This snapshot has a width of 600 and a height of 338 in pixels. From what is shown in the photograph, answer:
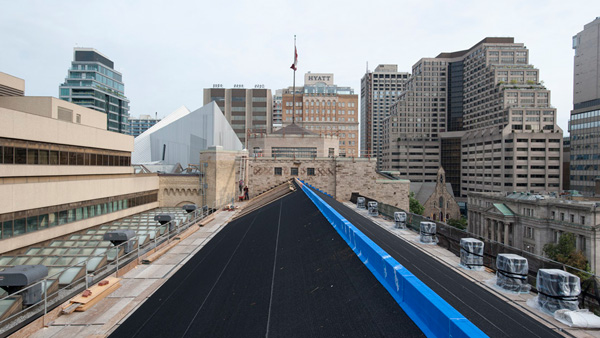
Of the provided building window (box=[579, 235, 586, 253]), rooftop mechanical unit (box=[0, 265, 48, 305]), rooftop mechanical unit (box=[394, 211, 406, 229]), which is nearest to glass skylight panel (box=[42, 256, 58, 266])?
rooftop mechanical unit (box=[0, 265, 48, 305])

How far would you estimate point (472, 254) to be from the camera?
10.3 meters

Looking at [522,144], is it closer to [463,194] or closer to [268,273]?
[463,194]

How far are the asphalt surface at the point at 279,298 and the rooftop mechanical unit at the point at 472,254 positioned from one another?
163 inches

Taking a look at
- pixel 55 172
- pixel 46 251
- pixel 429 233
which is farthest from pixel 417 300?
pixel 55 172

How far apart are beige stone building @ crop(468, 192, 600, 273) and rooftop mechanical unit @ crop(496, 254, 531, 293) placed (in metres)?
44.1

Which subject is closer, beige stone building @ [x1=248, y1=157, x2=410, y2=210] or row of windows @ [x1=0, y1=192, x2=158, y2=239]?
row of windows @ [x1=0, y1=192, x2=158, y2=239]

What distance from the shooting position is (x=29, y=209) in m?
22.3

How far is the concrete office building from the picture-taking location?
2136 cm

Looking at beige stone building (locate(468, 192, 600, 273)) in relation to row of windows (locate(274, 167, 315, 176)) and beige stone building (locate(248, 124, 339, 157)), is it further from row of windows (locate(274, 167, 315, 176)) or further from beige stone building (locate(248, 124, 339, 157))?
row of windows (locate(274, 167, 315, 176))

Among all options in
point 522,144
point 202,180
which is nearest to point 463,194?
point 522,144

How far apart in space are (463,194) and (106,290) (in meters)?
124

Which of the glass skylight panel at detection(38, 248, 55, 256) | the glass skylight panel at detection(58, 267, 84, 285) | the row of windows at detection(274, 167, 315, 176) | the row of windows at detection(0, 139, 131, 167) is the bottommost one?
the glass skylight panel at detection(38, 248, 55, 256)

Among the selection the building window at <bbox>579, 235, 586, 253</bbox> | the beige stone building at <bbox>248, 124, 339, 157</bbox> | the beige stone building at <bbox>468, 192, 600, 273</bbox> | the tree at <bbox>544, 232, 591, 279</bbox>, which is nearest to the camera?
the tree at <bbox>544, 232, 591, 279</bbox>

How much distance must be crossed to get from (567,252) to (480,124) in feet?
290
